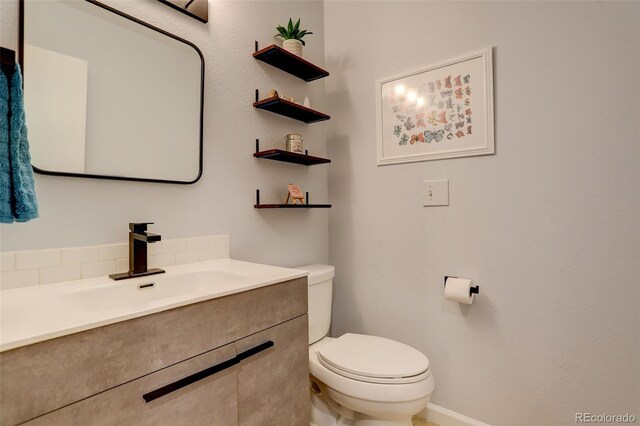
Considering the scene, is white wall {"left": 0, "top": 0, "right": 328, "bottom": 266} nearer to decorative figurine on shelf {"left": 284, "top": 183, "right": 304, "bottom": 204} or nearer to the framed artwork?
decorative figurine on shelf {"left": 284, "top": 183, "right": 304, "bottom": 204}

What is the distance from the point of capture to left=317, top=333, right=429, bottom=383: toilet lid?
1.16m

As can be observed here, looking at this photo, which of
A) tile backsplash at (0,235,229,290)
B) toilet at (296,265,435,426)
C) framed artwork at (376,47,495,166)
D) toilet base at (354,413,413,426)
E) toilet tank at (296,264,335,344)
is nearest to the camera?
tile backsplash at (0,235,229,290)

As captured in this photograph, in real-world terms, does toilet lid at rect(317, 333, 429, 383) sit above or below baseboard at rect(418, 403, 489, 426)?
above

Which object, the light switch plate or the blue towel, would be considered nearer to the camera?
the blue towel

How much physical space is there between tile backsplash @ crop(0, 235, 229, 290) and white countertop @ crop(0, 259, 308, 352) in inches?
1.1

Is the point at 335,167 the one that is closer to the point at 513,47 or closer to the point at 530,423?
the point at 513,47

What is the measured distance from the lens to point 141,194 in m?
1.13

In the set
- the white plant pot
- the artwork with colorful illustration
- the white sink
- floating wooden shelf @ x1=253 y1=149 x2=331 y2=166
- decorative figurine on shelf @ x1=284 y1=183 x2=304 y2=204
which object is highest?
the white plant pot

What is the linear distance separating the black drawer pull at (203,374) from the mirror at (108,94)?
70 cm

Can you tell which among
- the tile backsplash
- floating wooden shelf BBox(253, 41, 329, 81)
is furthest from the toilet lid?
floating wooden shelf BBox(253, 41, 329, 81)

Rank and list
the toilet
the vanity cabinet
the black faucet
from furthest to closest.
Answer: the toilet, the black faucet, the vanity cabinet

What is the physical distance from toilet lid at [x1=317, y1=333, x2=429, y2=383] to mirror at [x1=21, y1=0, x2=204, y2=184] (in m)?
0.93

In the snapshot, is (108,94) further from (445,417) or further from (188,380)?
(445,417)

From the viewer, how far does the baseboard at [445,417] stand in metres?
1.47
